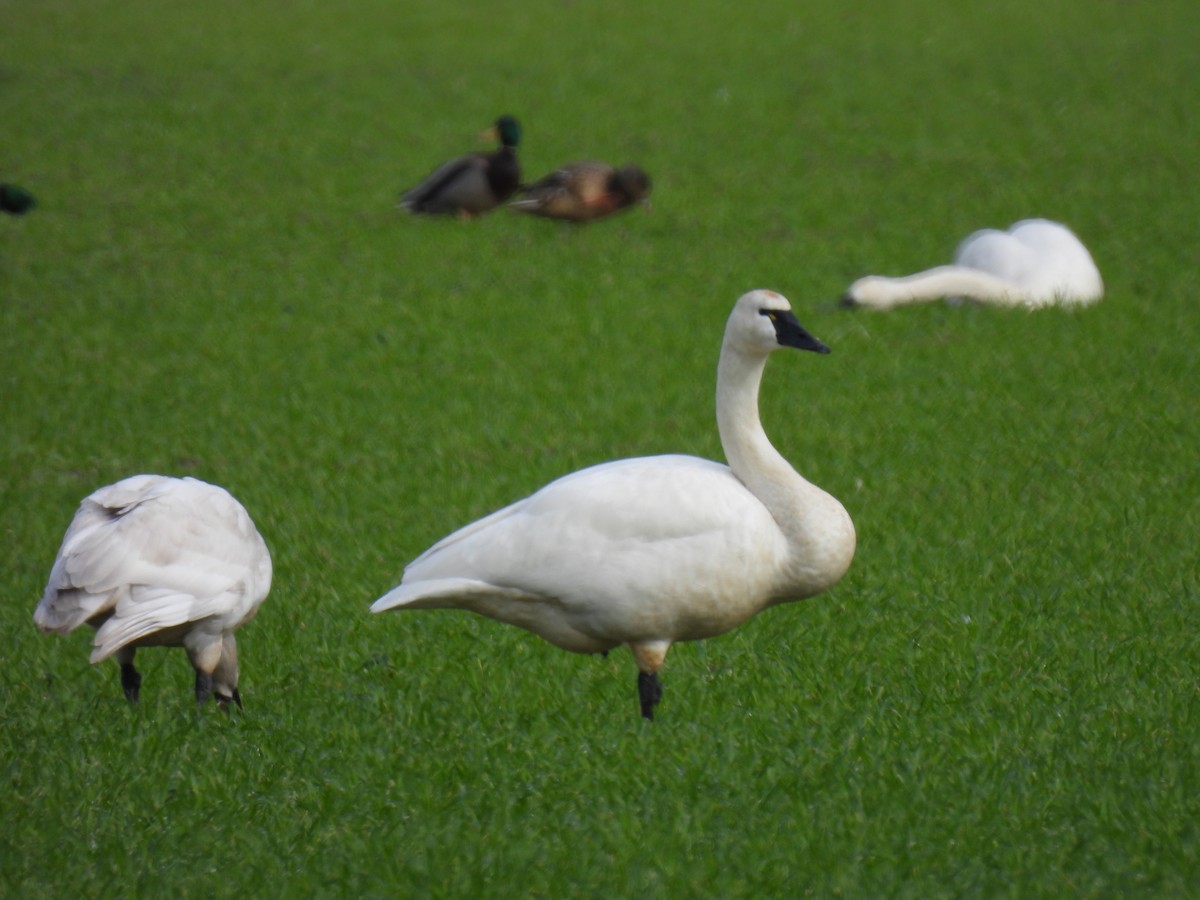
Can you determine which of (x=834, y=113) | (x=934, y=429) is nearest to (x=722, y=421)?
(x=934, y=429)

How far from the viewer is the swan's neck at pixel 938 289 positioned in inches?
386

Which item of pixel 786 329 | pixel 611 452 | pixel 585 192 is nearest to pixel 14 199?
pixel 585 192

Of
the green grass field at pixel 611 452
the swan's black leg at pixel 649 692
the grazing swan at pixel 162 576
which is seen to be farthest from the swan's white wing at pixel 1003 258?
the grazing swan at pixel 162 576

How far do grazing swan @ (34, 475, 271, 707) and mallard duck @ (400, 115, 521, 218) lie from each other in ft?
26.5

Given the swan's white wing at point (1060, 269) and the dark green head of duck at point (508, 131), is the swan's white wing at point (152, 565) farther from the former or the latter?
the dark green head of duck at point (508, 131)

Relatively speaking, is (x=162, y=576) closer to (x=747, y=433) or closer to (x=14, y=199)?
(x=747, y=433)

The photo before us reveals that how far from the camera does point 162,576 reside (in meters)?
4.47

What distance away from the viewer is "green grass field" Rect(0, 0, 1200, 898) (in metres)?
4.01

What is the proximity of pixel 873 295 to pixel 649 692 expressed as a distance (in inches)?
228

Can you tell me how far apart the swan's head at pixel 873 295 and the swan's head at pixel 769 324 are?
17.7 feet

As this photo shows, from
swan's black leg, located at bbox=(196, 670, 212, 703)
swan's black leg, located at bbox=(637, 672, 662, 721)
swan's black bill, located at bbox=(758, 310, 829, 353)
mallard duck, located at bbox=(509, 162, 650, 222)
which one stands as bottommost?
mallard duck, located at bbox=(509, 162, 650, 222)

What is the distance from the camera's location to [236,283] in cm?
1119

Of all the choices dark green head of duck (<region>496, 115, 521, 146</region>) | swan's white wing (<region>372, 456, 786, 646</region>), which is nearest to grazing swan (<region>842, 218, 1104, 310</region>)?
dark green head of duck (<region>496, 115, 521, 146</region>)

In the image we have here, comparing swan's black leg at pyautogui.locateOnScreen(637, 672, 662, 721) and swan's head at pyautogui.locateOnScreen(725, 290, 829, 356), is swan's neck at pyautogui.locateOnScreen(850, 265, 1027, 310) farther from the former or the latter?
swan's black leg at pyautogui.locateOnScreen(637, 672, 662, 721)
